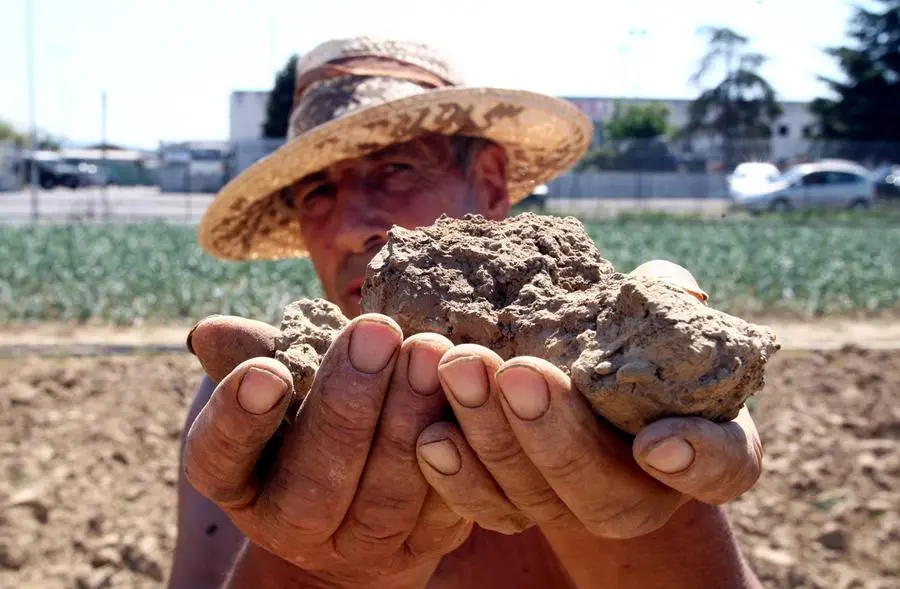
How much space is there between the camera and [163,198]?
2575 centimetres

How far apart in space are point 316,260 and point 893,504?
2.92 meters

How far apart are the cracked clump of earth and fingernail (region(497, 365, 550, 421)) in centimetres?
10

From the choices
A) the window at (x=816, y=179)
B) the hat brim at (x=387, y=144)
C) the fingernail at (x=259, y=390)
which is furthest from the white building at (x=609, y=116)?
the fingernail at (x=259, y=390)

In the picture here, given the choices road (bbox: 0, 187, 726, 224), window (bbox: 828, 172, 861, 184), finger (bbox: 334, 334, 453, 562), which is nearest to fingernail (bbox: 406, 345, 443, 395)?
finger (bbox: 334, 334, 453, 562)

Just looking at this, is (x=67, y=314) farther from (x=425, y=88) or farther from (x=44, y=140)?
(x=44, y=140)

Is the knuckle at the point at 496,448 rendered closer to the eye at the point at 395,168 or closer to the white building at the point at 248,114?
the eye at the point at 395,168

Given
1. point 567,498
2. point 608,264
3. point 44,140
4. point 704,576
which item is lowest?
Answer: point 44,140

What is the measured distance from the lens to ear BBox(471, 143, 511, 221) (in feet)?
7.50

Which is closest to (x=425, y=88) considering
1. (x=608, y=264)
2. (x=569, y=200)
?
(x=608, y=264)

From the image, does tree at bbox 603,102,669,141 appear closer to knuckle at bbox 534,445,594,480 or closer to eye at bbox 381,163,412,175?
eye at bbox 381,163,412,175

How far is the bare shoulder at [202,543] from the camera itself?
2033mm

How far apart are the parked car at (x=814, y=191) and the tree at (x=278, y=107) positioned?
10001 millimetres

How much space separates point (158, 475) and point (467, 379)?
3.49 m

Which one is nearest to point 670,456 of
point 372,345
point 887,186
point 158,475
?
point 372,345
